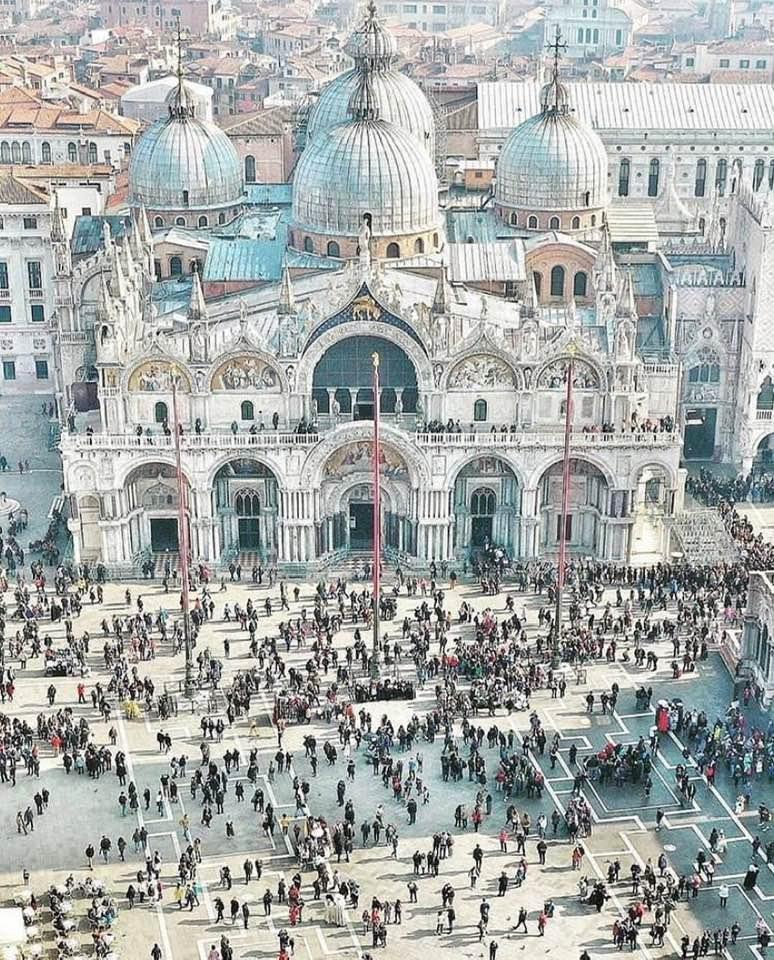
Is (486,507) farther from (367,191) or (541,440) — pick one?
(367,191)

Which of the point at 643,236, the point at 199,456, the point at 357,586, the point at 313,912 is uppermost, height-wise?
the point at 643,236

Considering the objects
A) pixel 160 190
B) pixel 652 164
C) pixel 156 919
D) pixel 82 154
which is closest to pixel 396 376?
pixel 160 190

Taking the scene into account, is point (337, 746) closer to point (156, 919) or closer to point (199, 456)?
point (156, 919)

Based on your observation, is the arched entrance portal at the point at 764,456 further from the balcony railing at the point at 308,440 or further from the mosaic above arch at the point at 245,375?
the mosaic above arch at the point at 245,375

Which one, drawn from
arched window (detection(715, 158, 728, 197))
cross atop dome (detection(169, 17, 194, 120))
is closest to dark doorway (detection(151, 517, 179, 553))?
cross atop dome (detection(169, 17, 194, 120))

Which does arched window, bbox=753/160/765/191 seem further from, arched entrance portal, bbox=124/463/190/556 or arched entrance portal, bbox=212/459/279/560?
arched entrance portal, bbox=124/463/190/556

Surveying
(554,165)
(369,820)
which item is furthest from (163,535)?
(554,165)

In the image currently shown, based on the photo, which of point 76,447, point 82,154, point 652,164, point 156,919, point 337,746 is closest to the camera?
point 156,919
